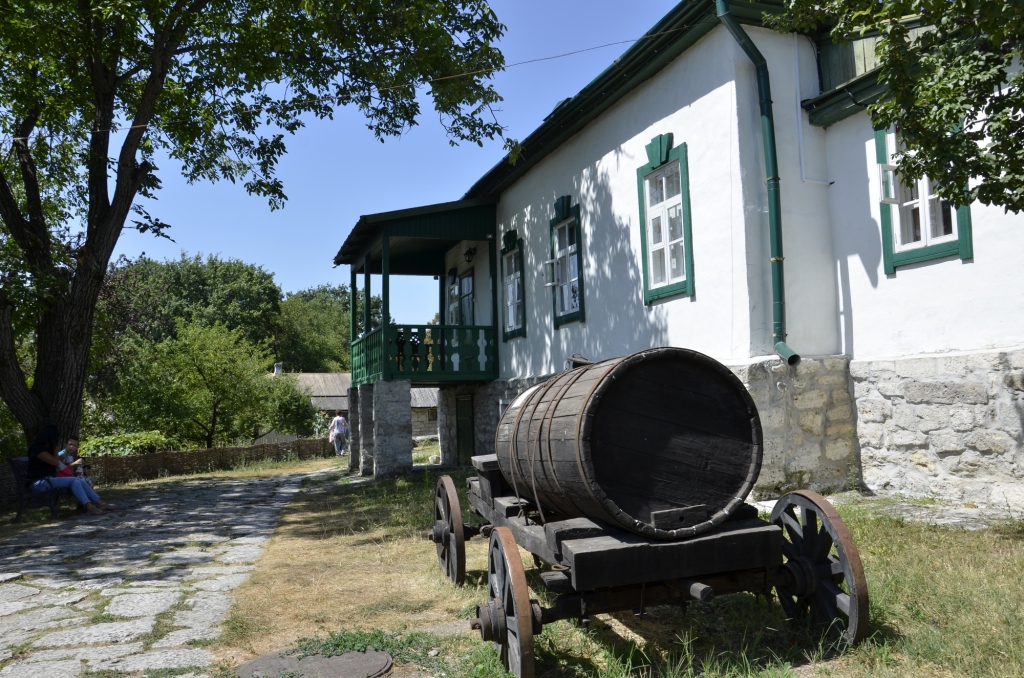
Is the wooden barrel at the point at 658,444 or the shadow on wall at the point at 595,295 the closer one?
the wooden barrel at the point at 658,444

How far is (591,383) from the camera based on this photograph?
3795mm

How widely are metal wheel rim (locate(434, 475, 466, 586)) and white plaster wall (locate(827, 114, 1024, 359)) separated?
16.1ft

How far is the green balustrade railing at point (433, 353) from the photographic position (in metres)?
14.4

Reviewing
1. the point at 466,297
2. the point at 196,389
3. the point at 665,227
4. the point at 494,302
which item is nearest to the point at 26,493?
the point at 494,302

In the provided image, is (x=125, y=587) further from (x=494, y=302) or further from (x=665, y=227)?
(x=494, y=302)

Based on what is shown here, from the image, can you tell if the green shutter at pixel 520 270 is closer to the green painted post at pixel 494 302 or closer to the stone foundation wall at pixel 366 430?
the green painted post at pixel 494 302

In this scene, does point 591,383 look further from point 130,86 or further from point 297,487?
point 130,86

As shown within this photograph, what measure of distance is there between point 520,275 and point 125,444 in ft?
38.3

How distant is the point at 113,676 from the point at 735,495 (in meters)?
3.37

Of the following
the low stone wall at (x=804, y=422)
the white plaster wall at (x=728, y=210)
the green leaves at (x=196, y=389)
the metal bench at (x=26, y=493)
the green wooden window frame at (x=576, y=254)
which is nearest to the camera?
the low stone wall at (x=804, y=422)

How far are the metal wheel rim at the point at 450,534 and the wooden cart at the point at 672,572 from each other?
1.51 metres

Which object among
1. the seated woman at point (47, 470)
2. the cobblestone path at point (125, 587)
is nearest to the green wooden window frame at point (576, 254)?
the cobblestone path at point (125, 587)

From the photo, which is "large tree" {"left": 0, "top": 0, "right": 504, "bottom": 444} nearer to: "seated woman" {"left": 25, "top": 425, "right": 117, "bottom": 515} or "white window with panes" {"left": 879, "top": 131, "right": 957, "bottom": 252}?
"seated woman" {"left": 25, "top": 425, "right": 117, "bottom": 515}

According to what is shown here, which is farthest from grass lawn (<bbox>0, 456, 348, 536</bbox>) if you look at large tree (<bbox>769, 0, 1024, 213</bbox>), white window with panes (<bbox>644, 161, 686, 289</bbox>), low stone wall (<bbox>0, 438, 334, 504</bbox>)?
large tree (<bbox>769, 0, 1024, 213</bbox>)
